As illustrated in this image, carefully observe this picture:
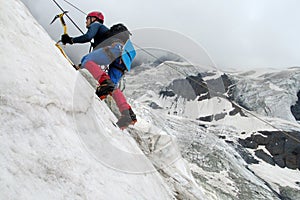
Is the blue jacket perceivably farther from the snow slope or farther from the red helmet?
the snow slope

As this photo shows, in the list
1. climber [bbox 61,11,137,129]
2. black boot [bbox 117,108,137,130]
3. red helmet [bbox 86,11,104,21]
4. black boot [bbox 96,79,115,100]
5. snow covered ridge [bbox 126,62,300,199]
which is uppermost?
red helmet [bbox 86,11,104,21]

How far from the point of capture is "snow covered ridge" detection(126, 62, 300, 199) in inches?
866

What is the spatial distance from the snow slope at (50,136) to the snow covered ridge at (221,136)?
4.56 metres

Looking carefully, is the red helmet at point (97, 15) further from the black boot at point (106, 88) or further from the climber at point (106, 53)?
the black boot at point (106, 88)

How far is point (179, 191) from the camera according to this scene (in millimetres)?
5410

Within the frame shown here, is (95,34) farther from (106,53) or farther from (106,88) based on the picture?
(106,88)

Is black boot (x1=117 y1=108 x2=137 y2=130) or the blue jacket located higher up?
the blue jacket

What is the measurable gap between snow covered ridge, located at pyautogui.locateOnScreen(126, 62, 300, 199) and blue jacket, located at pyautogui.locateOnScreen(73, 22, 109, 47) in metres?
3.16

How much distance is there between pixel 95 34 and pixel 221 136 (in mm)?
60009

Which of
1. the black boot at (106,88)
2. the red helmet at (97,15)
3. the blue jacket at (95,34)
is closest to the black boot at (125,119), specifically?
the black boot at (106,88)

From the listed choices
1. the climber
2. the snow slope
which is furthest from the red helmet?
the snow slope

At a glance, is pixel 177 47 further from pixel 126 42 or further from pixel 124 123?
pixel 124 123

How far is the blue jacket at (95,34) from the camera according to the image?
5539mm

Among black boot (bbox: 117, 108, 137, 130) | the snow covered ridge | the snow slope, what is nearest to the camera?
the snow slope
